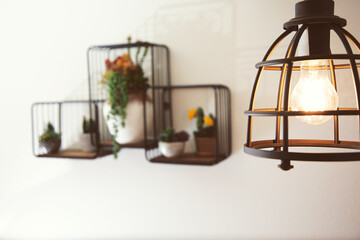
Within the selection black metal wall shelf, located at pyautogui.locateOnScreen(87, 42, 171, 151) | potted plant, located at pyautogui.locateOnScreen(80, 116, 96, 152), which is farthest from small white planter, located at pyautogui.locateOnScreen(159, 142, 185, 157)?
potted plant, located at pyautogui.locateOnScreen(80, 116, 96, 152)

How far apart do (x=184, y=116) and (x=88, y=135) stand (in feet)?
1.62

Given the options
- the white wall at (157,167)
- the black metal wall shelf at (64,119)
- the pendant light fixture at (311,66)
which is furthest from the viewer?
the black metal wall shelf at (64,119)

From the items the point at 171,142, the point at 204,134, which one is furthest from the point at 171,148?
the point at 204,134

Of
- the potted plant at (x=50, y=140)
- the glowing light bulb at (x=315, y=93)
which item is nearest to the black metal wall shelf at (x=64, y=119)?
the potted plant at (x=50, y=140)

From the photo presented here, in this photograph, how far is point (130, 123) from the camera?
180 cm

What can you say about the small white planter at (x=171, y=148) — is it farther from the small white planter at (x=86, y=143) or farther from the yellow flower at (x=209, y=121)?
the small white planter at (x=86, y=143)

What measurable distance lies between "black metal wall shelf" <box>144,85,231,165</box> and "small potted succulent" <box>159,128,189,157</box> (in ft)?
0.09

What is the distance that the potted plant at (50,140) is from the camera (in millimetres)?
1980

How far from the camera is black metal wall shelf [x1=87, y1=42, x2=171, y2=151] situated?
5.97ft

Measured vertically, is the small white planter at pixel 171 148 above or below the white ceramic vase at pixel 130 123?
below

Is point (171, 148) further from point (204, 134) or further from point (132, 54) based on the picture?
point (132, 54)

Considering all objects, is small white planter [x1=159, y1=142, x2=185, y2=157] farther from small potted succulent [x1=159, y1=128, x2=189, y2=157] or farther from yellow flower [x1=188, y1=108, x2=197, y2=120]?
yellow flower [x1=188, y1=108, x2=197, y2=120]

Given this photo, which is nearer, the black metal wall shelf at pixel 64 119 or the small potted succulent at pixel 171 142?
the small potted succulent at pixel 171 142

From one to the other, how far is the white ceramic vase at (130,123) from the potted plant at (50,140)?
369 millimetres
